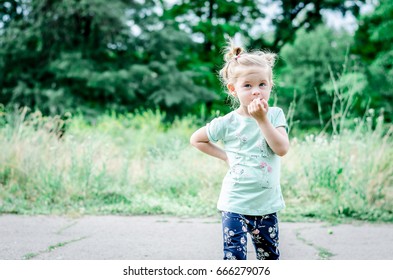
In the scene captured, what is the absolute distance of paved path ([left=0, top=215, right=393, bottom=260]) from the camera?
2893 millimetres

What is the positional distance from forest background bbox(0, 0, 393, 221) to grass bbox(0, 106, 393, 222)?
0.6 inches

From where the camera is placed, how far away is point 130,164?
563 centimetres

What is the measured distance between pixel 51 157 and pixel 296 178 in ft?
8.52

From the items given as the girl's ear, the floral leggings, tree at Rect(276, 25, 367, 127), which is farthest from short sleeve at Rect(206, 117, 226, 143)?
tree at Rect(276, 25, 367, 127)

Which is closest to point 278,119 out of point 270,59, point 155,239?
point 270,59

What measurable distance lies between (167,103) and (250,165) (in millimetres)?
11446

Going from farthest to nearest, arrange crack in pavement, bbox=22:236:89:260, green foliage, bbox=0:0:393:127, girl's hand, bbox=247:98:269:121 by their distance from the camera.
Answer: green foliage, bbox=0:0:393:127
crack in pavement, bbox=22:236:89:260
girl's hand, bbox=247:98:269:121

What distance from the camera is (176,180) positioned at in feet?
15.8

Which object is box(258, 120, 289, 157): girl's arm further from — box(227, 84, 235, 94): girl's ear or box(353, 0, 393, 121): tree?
box(353, 0, 393, 121): tree

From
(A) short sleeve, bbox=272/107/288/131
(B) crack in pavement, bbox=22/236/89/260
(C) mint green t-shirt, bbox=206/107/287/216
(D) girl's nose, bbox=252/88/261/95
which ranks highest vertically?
(D) girl's nose, bbox=252/88/261/95

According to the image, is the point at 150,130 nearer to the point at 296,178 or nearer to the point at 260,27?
the point at 296,178

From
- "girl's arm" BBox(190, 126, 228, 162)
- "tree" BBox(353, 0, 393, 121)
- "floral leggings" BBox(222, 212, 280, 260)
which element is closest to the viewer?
"floral leggings" BBox(222, 212, 280, 260)

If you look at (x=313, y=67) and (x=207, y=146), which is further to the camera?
(x=313, y=67)

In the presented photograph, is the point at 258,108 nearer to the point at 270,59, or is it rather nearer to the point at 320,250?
the point at 270,59
